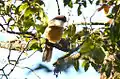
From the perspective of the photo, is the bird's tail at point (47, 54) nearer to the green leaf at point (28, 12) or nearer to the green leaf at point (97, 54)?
the green leaf at point (28, 12)

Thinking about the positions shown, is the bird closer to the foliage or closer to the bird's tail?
the foliage

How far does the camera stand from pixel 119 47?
1.99 meters

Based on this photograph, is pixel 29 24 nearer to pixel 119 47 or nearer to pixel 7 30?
pixel 119 47

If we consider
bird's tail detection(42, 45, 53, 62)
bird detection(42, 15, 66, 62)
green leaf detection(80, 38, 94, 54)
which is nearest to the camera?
green leaf detection(80, 38, 94, 54)

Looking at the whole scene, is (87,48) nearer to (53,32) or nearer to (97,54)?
(97,54)

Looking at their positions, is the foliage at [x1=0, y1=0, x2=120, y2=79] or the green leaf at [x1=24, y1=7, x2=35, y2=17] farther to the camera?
the green leaf at [x1=24, y1=7, x2=35, y2=17]

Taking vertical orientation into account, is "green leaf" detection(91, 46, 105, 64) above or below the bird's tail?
above

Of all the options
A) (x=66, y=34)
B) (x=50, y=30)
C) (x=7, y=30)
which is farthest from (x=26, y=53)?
(x=50, y=30)

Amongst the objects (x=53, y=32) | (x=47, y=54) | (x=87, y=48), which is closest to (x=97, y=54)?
(x=87, y=48)

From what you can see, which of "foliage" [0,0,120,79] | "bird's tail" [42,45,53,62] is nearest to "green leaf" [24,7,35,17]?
"foliage" [0,0,120,79]

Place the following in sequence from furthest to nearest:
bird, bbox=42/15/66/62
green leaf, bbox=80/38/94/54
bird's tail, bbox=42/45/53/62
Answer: bird's tail, bbox=42/45/53/62
bird, bbox=42/15/66/62
green leaf, bbox=80/38/94/54

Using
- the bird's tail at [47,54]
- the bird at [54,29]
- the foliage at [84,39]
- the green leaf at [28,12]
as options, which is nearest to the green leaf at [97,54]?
the foliage at [84,39]

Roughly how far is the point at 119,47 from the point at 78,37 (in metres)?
0.27

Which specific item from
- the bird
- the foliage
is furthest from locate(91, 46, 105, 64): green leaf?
the bird
